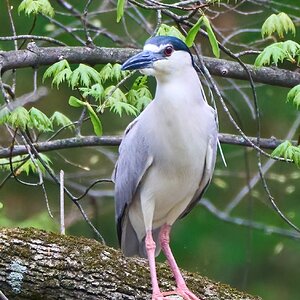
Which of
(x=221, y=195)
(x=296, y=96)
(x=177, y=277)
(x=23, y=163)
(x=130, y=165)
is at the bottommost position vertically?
(x=221, y=195)

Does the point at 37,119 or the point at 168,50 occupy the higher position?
the point at 168,50

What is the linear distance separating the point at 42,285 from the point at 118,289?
317 mm

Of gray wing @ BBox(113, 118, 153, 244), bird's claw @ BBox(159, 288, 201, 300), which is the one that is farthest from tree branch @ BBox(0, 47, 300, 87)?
bird's claw @ BBox(159, 288, 201, 300)

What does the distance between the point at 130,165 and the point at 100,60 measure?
0.77m

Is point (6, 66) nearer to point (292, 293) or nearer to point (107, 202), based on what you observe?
point (107, 202)

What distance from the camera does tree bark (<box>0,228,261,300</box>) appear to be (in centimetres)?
460

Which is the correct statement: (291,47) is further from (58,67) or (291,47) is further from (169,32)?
(58,67)

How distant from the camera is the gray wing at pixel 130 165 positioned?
5117 mm

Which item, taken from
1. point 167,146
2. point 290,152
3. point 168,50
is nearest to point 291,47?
point 290,152

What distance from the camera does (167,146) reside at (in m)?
5.02

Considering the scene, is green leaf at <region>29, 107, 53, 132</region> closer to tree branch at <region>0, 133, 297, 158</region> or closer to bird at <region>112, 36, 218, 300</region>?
bird at <region>112, 36, 218, 300</region>

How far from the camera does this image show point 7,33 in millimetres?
8961

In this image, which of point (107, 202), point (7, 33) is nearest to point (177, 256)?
point (107, 202)

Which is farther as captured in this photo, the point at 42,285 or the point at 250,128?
the point at 250,128
